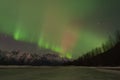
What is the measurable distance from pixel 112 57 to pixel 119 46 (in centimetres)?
1196

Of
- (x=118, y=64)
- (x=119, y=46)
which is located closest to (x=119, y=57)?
(x=118, y=64)

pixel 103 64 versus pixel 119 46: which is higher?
pixel 119 46

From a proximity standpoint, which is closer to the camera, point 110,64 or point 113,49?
point 110,64

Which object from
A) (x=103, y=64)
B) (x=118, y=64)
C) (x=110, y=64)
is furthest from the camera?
(x=103, y=64)

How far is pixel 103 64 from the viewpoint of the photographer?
644 feet

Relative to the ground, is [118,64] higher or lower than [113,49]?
lower

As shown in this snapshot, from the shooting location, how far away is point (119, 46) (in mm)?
193375

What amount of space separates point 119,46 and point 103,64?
60.6 feet

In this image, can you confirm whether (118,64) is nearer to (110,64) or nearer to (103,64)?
(110,64)

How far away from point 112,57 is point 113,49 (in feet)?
45.3

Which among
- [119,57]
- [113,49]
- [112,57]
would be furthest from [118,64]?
[113,49]

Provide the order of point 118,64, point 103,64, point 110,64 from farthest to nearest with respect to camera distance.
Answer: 1. point 103,64
2. point 110,64
3. point 118,64

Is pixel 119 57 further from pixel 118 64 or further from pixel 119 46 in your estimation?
pixel 119 46

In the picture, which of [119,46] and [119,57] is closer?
[119,57]
